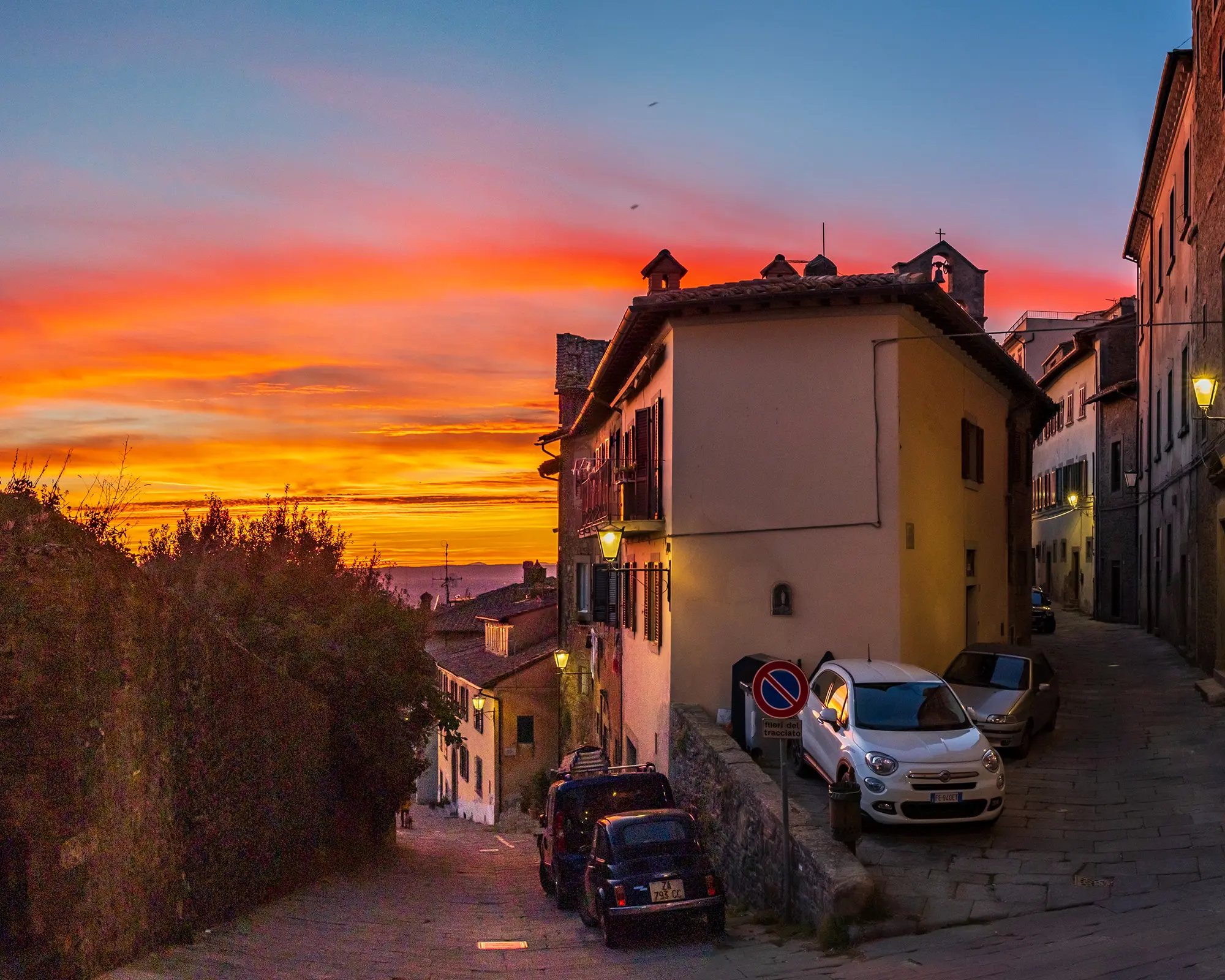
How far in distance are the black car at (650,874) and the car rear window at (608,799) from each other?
7.03ft

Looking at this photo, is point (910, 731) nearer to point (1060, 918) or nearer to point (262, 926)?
point (1060, 918)

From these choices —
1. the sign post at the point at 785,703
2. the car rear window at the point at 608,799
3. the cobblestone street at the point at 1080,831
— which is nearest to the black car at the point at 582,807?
the car rear window at the point at 608,799

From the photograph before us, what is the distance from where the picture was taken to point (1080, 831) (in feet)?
43.8

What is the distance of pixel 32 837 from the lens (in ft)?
30.5

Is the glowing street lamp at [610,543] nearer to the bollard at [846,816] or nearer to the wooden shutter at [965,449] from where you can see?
the wooden shutter at [965,449]

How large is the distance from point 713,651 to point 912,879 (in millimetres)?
7656

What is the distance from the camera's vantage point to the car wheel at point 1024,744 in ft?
56.7

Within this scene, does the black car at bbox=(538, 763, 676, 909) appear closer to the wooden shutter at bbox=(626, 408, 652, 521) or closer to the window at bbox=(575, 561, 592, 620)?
the wooden shutter at bbox=(626, 408, 652, 521)

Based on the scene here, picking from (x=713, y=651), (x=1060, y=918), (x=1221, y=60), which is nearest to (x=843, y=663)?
(x=713, y=651)

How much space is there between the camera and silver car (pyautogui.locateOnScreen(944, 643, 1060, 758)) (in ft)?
56.3

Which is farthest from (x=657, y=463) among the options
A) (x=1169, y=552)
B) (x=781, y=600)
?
(x=1169, y=552)

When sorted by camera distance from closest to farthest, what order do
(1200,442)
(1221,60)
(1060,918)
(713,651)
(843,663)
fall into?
(1060,918) < (843,663) < (713,651) < (1221,60) < (1200,442)

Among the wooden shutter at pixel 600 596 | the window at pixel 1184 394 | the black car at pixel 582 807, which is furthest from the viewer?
the wooden shutter at pixel 600 596

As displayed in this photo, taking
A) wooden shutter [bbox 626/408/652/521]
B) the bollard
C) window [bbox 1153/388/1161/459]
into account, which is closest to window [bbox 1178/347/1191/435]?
window [bbox 1153/388/1161/459]
